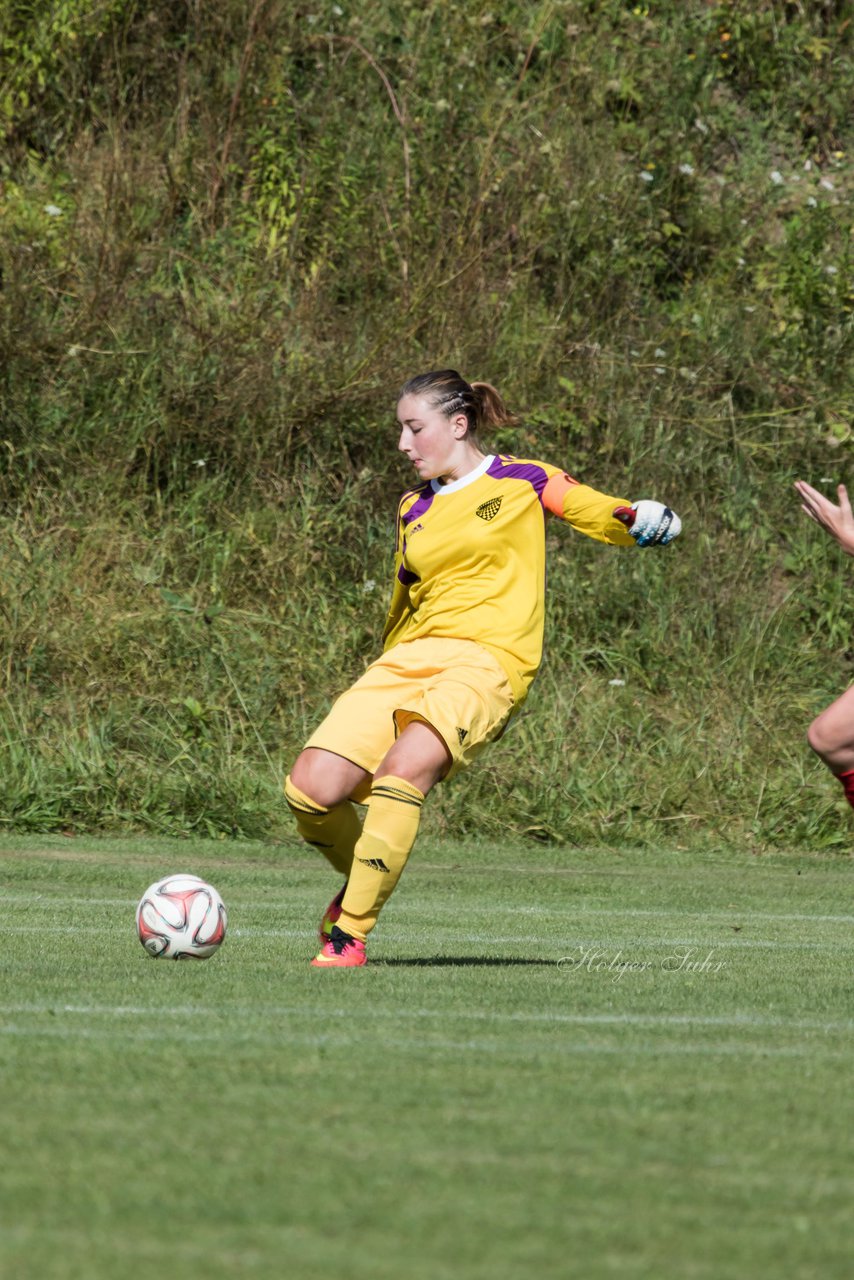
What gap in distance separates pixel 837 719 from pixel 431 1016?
7.78 feet

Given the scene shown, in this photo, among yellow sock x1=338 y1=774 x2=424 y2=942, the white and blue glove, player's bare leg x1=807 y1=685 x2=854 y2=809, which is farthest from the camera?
player's bare leg x1=807 y1=685 x2=854 y2=809

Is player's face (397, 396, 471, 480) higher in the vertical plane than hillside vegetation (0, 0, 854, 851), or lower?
higher

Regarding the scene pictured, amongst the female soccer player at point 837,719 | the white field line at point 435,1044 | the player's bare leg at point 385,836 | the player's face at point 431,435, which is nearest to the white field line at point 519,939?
the female soccer player at point 837,719

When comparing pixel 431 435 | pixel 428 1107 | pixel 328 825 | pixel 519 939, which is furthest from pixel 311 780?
pixel 428 1107

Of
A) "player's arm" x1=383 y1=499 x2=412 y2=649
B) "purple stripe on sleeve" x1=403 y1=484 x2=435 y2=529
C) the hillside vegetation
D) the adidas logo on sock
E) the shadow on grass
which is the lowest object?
the hillside vegetation

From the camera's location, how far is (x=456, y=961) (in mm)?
6418

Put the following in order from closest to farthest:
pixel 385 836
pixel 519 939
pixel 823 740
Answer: pixel 385 836
pixel 823 740
pixel 519 939

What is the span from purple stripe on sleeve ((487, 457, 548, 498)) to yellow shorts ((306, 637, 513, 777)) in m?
0.59

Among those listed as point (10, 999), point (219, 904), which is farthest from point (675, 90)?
point (10, 999)

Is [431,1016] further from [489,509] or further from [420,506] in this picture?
[420,506]

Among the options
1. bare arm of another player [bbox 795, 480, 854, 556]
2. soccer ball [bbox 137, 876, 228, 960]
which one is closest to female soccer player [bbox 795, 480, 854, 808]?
bare arm of another player [bbox 795, 480, 854, 556]

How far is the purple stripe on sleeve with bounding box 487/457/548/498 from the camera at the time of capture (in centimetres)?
648

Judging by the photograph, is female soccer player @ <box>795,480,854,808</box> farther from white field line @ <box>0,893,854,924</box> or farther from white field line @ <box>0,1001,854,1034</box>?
white field line @ <box>0,1001,854,1034</box>

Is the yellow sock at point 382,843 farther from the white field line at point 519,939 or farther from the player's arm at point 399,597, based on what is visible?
the white field line at point 519,939
